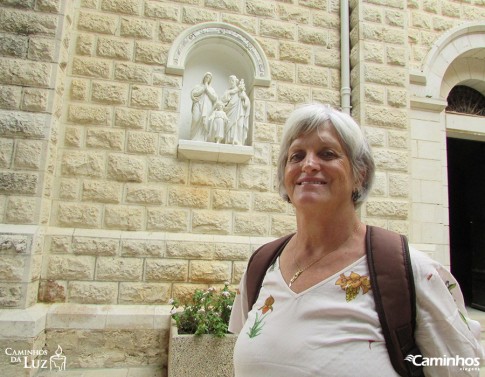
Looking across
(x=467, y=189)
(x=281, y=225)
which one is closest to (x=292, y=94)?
(x=281, y=225)

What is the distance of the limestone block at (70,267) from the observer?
12.9 feet

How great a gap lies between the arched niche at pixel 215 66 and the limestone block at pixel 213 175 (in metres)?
0.11

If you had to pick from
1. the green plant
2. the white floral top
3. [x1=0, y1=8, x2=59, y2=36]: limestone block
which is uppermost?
[x1=0, y1=8, x2=59, y2=36]: limestone block

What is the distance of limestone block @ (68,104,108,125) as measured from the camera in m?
4.29

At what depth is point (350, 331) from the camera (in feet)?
3.38

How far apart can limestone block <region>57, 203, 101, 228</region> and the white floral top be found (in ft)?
11.5

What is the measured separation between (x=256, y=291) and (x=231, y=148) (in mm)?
3229

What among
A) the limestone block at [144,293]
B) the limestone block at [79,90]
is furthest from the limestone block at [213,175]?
the limestone block at [79,90]

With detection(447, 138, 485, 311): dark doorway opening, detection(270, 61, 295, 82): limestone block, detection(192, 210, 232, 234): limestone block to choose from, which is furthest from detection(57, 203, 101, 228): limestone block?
detection(447, 138, 485, 311): dark doorway opening

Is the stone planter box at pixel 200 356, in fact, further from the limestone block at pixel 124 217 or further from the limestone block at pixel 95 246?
the limestone block at pixel 124 217

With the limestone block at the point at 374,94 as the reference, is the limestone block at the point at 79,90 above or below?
below

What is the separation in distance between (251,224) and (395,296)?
3521mm

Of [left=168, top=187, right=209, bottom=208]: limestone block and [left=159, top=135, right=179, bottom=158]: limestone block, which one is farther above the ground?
[left=159, top=135, right=179, bottom=158]: limestone block

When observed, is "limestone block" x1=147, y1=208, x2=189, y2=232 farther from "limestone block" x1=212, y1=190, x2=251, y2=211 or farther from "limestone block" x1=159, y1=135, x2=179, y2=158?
"limestone block" x1=159, y1=135, x2=179, y2=158
